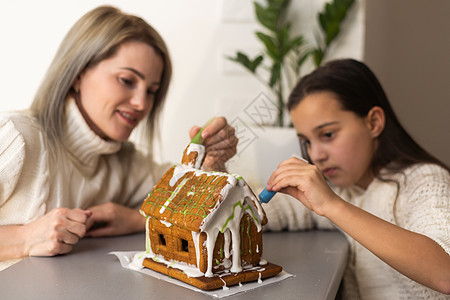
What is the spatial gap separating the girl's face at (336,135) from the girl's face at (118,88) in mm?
470

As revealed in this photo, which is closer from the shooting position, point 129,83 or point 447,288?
point 447,288

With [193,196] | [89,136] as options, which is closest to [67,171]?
[89,136]

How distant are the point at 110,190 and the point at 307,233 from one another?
2.04 ft

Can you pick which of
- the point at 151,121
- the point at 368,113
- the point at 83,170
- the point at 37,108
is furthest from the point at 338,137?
the point at 37,108

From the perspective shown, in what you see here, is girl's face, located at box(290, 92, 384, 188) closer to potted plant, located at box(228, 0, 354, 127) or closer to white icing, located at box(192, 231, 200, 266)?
potted plant, located at box(228, 0, 354, 127)

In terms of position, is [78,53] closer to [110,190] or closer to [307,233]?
[110,190]

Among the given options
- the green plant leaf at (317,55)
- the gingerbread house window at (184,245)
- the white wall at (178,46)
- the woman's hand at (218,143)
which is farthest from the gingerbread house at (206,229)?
the white wall at (178,46)

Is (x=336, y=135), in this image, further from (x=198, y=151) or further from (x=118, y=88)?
(x=118, y=88)

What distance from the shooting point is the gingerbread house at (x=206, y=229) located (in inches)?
37.4

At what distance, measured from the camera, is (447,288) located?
1.01 meters

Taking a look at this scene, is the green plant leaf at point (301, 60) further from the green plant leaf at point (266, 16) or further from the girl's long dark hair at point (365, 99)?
the girl's long dark hair at point (365, 99)

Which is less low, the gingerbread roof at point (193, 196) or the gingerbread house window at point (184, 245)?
the gingerbread roof at point (193, 196)

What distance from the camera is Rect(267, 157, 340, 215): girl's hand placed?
1.05 meters

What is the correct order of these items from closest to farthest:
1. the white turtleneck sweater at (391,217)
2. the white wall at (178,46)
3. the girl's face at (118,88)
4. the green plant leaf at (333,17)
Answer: the white turtleneck sweater at (391,217)
the girl's face at (118,88)
the green plant leaf at (333,17)
the white wall at (178,46)
